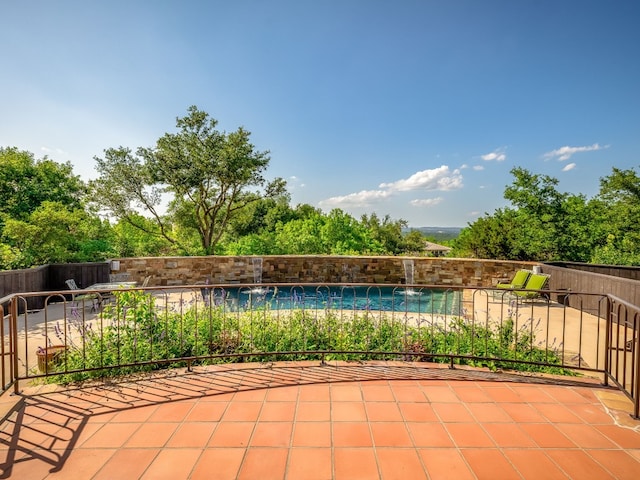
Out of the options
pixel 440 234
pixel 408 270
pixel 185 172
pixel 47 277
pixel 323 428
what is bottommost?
pixel 323 428

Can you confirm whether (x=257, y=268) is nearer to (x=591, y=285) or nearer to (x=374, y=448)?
(x=591, y=285)

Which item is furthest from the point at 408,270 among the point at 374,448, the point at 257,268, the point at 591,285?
the point at 374,448

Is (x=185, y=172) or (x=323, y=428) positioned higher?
(x=185, y=172)

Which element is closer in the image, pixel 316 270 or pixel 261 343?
pixel 261 343

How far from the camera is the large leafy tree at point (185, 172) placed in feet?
46.2

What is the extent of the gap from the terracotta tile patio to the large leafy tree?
11094 millimetres

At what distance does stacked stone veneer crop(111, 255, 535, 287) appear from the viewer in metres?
10.1

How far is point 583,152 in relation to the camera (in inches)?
617

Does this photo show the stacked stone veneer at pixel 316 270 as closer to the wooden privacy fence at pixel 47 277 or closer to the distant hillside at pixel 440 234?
the wooden privacy fence at pixel 47 277

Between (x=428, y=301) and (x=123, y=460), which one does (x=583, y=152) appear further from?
(x=123, y=460)

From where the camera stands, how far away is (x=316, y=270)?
11.0 m

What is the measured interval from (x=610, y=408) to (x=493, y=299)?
21.9ft

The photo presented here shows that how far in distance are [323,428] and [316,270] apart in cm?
870

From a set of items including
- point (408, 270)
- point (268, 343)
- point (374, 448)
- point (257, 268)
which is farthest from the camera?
point (257, 268)
